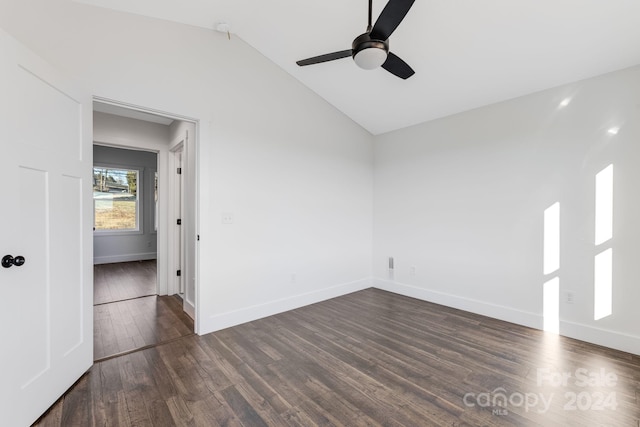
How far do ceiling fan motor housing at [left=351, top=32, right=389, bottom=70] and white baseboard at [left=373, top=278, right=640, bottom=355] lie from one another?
3.09m

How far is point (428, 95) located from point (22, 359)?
4.21 m

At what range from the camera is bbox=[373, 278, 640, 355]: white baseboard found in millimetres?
2562

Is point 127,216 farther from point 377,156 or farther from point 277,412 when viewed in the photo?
point 277,412

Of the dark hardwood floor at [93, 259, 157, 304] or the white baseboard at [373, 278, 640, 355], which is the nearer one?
the white baseboard at [373, 278, 640, 355]

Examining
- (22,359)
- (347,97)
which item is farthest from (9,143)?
(347,97)

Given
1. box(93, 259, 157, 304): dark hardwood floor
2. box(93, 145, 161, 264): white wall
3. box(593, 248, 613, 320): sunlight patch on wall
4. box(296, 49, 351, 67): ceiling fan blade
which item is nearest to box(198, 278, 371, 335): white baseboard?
box(93, 259, 157, 304): dark hardwood floor

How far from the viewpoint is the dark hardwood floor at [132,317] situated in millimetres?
2711

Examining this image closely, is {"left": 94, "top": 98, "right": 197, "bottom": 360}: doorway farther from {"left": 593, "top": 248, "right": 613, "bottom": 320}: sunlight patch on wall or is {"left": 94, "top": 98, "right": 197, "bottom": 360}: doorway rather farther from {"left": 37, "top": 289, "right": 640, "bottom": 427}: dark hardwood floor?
{"left": 593, "top": 248, "right": 613, "bottom": 320}: sunlight patch on wall

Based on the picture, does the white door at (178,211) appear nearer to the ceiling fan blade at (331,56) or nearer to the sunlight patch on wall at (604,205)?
the ceiling fan blade at (331,56)

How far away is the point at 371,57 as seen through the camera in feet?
5.97

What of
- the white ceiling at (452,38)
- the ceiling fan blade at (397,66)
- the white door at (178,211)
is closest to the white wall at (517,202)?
the white ceiling at (452,38)

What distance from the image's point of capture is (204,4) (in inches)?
101

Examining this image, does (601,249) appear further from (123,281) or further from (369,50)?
(123,281)

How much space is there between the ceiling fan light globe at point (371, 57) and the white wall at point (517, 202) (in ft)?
7.38
